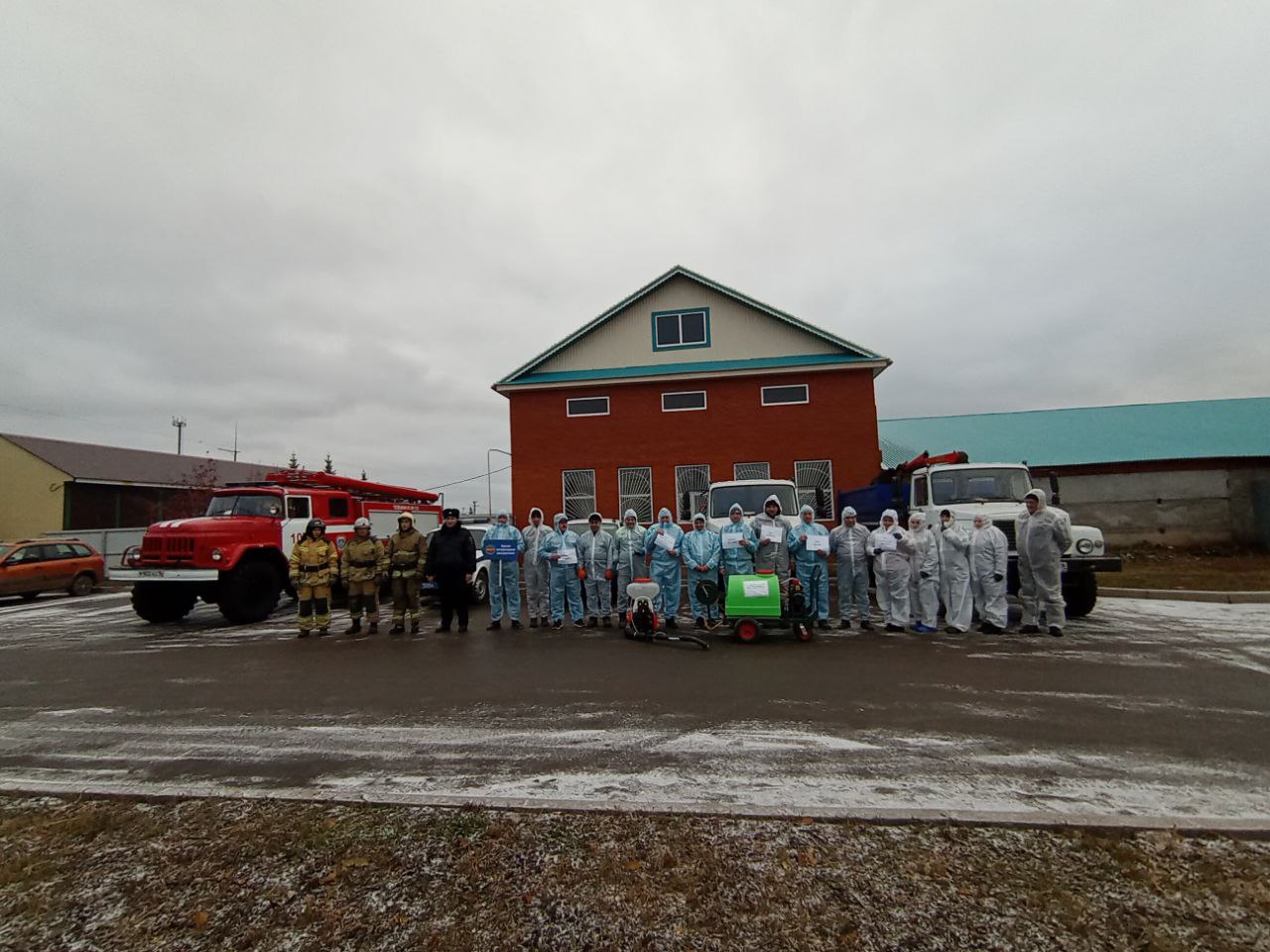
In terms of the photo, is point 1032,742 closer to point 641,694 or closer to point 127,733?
point 641,694

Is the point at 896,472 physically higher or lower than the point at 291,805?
higher

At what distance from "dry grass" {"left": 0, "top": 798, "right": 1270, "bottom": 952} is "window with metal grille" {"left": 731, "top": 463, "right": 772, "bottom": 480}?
668 inches

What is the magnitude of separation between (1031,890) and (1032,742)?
2.17m

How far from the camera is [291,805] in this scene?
151 inches

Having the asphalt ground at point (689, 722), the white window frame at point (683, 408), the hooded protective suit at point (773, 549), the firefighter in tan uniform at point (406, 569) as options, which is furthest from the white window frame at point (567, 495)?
the asphalt ground at point (689, 722)

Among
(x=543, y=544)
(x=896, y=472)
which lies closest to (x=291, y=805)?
(x=543, y=544)

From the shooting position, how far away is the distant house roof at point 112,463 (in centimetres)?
3397

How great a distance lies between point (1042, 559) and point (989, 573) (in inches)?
28.6

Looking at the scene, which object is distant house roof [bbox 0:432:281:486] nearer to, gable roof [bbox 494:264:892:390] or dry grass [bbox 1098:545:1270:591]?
gable roof [bbox 494:264:892:390]

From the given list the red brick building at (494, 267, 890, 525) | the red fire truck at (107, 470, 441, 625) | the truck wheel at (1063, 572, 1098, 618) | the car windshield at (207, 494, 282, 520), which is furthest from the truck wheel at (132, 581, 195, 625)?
the truck wheel at (1063, 572, 1098, 618)

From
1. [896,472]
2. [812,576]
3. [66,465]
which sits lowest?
[812,576]

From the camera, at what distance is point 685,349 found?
69.2 ft

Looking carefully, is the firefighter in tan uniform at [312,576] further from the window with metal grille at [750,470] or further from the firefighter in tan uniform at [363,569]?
the window with metal grille at [750,470]

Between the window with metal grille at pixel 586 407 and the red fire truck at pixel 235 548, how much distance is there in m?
8.33
